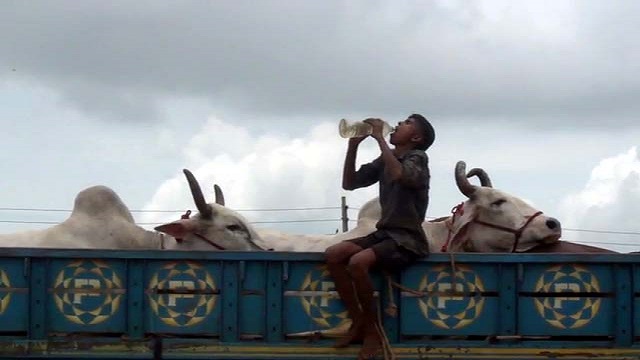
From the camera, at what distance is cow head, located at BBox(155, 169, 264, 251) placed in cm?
843

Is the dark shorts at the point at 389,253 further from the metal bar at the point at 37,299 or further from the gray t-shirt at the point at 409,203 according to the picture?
the metal bar at the point at 37,299

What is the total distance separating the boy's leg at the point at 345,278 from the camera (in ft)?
22.6

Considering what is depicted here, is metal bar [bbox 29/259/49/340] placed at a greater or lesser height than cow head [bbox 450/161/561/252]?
lesser

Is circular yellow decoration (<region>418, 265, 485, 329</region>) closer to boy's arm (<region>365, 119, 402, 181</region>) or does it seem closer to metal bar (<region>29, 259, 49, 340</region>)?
boy's arm (<region>365, 119, 402, 181</region>)

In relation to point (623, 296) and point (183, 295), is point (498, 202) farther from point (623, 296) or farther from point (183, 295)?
point (183, 295)

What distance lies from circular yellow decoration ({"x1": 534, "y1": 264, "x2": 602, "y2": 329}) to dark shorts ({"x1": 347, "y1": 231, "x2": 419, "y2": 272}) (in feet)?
2.55

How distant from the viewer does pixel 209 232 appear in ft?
27.9

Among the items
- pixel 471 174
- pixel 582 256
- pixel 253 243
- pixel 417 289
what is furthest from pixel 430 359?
pixel 471 174

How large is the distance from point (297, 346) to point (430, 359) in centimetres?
77

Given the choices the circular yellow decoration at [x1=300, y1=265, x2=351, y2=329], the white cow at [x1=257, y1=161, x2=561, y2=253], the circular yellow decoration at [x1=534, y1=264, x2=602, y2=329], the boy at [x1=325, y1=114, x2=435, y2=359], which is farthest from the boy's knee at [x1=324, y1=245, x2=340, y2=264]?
the white cow at [x1=257, y1=161, x2=561, y2=253]

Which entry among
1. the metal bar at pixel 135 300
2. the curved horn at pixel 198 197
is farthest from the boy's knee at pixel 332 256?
the curved horn at pixel 198 197

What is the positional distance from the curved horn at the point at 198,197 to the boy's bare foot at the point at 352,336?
70.2 inches

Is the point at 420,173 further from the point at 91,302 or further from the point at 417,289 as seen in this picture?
the point at 91,302

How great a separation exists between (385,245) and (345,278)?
298 mm
